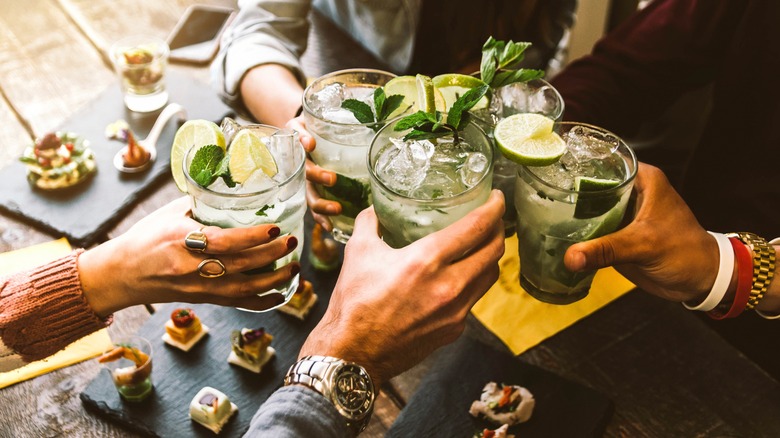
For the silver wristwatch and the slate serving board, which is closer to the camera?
the silver wristwatch

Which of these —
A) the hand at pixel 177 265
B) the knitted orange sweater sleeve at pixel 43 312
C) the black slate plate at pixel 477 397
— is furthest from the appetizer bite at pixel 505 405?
the knitted orange sweater sleeve at pixel 43 312

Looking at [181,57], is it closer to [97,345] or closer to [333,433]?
[97,345]

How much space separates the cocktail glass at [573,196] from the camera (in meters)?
1.07

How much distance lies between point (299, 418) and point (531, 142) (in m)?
0.62

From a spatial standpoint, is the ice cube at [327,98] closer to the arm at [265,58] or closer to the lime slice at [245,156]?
the lime slice at [245,156]

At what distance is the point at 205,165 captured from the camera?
44.6 inches

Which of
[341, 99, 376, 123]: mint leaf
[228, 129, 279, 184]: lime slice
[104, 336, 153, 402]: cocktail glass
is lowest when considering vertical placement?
[104, 336, 153, 402]: cocktail glass

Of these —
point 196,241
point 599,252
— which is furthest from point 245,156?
point 599,252

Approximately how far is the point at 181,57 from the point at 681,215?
1.86 metres

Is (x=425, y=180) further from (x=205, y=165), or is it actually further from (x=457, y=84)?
(x=205, y=165)

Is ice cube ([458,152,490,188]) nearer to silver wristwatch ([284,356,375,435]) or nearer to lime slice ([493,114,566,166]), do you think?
lime slice ([493,114,566,166])

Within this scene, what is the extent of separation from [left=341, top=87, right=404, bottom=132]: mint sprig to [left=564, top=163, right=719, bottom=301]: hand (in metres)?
0.45

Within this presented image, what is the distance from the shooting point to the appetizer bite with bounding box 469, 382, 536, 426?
1.23m

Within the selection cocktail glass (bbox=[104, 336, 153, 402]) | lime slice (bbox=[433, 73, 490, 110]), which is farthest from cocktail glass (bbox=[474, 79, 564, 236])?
cocktail glass (bbox=[104, 336, 153, 402])
